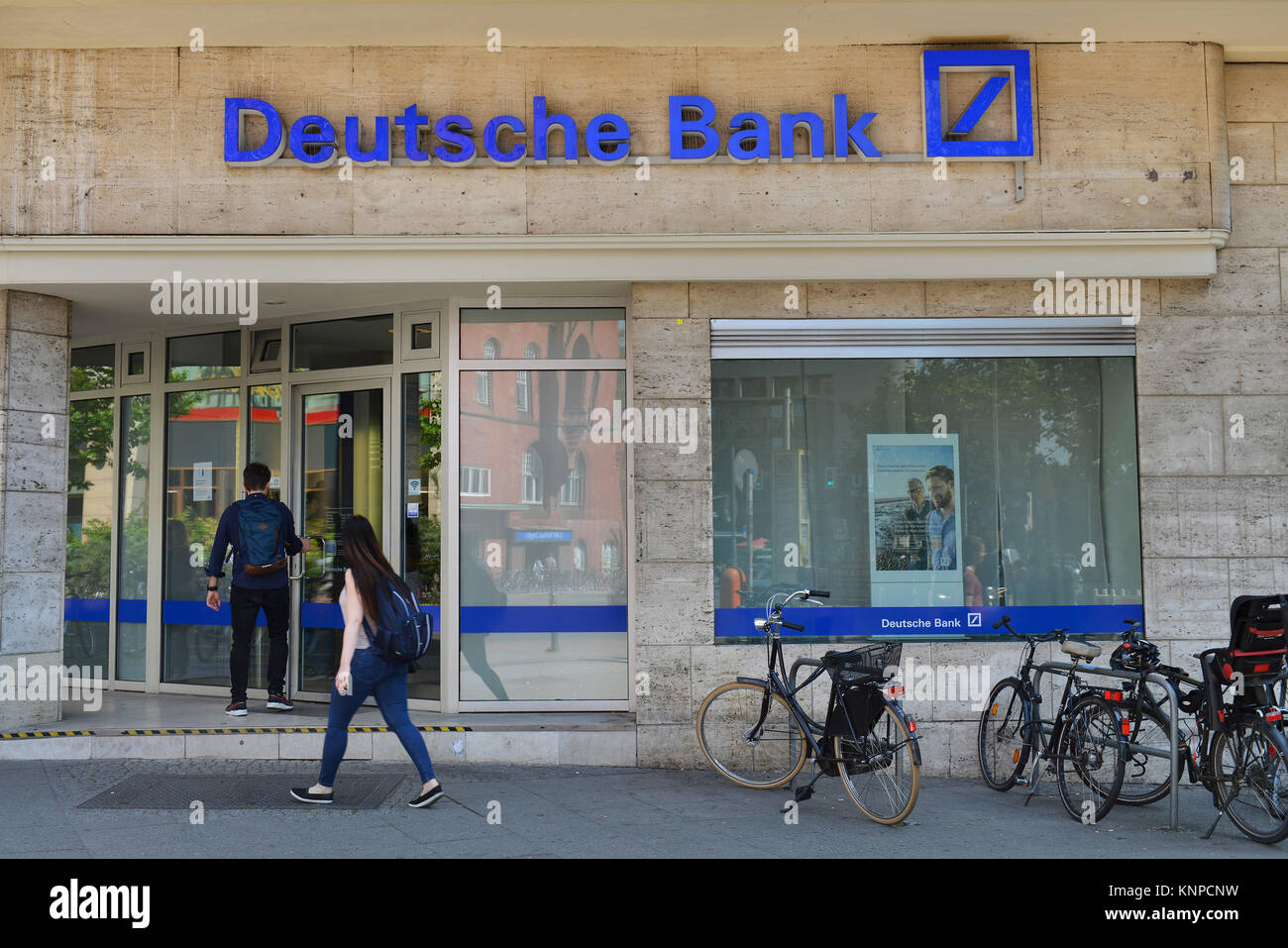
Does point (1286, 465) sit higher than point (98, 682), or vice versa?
point (1286, 465)

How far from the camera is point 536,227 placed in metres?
8.09

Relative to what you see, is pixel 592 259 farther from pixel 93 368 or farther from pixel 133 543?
pixel 93 368

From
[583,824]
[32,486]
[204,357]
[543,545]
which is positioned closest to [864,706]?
[583,824]

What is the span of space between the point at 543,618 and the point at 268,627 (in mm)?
2236

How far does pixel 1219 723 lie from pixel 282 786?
5641 mm

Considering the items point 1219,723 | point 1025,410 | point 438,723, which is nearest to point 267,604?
point 438,723

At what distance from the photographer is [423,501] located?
890 cm

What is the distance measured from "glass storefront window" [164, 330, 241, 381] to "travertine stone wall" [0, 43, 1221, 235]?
6.23 feet

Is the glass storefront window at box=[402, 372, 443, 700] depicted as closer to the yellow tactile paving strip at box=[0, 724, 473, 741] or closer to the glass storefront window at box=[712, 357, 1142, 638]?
the yellow tactile paving strip at box=[0, 724, 473, 741]

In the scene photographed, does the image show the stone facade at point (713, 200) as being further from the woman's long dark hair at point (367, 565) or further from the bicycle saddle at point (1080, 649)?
→ the woman's long dark hair at point (367, 565)

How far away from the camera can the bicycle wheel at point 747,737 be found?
23.8ft

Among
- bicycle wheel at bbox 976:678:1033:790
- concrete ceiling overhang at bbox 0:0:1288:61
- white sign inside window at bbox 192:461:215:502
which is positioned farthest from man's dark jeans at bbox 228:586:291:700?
bicycle wheel at bbox 976:678:1033:790
